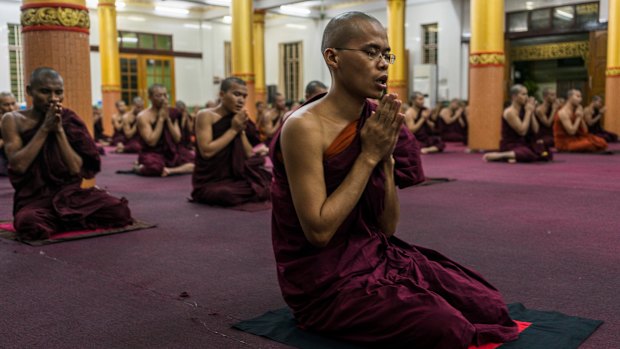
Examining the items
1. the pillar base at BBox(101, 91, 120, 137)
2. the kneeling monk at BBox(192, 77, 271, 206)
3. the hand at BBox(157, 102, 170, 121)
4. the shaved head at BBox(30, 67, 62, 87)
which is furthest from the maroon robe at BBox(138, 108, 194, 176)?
the pillar base at BBox(101, 91, 120, 137)

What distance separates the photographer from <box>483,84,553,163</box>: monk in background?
31.7 feet

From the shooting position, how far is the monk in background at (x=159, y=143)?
891cm

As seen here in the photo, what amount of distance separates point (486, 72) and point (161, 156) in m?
6.23

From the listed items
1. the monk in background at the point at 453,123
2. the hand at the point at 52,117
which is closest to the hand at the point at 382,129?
the hand at the point at 52,117

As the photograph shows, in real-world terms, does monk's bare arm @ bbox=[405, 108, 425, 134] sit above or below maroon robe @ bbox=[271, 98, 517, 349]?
above

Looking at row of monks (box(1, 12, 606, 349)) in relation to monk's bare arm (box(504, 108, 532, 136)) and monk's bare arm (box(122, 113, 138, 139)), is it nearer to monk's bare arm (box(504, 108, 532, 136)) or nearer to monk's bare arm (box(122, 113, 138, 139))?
monk's bare arm (box(504, 108, 532, 136))

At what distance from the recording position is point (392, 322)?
2.30 metres

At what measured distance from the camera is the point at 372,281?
244cm

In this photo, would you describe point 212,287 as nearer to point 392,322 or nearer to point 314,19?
point 392,322

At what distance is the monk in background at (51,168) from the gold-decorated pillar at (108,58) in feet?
41.5

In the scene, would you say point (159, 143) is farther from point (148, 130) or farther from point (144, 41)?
point (144, 41)

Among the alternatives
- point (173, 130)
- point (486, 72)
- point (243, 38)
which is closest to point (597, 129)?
point (486, 72)

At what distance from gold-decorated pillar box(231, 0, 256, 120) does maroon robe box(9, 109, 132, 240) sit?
10.1 meters

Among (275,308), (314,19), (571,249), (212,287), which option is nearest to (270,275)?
(212,287)
